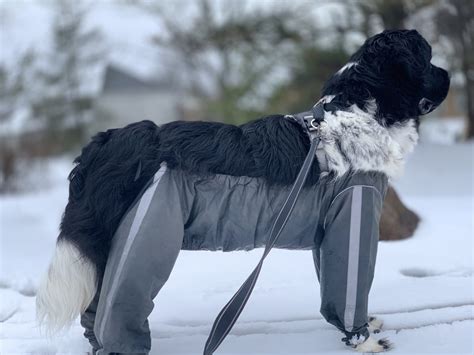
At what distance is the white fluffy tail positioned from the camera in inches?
98.0

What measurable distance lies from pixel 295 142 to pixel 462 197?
3.81 meters

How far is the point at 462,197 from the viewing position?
5863mm

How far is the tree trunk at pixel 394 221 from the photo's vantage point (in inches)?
173

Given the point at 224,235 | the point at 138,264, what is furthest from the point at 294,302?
the point at 138,264

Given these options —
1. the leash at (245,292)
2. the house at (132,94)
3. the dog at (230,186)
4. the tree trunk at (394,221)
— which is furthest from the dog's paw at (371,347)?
the house at (132,94)

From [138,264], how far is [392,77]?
1.50m

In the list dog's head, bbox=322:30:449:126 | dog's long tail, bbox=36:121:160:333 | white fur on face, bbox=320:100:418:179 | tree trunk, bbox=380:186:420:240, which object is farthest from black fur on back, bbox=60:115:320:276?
tree trunk, bbox=380:186:420:240

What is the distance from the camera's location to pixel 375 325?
3031 mm

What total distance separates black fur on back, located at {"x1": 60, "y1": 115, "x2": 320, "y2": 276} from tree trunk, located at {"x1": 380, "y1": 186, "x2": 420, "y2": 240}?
6.43 ft

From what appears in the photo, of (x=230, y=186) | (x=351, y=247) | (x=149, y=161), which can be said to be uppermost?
(x=149, y=161)

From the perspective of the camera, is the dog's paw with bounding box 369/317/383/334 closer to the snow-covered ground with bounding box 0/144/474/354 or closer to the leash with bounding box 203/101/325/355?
the snow-covered ground with bounding box 0/144/474/354

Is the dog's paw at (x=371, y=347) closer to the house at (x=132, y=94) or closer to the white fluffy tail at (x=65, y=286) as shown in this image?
the white fluffy tail at (x=65, y=286)

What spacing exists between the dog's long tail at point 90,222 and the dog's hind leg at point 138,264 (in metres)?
0.06

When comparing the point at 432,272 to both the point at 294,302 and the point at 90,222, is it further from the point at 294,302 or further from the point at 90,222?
the point at 90,222
